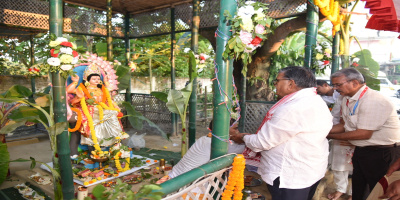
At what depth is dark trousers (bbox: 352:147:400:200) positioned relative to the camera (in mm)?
2865

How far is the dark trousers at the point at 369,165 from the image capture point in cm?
287

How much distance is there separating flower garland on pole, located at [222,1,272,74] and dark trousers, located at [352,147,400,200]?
1.99 meters

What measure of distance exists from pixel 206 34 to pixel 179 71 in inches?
358

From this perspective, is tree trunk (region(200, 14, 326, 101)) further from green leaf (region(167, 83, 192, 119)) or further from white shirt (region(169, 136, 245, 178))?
white shirt (region(169, 136, 245, 178))

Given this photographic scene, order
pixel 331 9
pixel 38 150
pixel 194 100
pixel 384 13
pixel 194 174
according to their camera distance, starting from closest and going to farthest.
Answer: pixel 194 174
pixel 384 13
pixel 331 9
pixel 194 100
pixel 38 150

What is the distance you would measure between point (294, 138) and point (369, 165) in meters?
1.56

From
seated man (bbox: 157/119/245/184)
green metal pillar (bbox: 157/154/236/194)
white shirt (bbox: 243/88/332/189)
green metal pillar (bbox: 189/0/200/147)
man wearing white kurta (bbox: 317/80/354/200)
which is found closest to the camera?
green metal pillar (bbox: 157/154/236/194)

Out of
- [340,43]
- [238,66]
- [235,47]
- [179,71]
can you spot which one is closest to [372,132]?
[235,47]

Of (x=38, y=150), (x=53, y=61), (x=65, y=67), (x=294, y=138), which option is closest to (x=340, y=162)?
(x=294, y=138)

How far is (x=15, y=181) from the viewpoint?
432cm

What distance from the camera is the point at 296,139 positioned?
207 centimetres

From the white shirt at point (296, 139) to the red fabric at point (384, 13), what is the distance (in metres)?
1.56

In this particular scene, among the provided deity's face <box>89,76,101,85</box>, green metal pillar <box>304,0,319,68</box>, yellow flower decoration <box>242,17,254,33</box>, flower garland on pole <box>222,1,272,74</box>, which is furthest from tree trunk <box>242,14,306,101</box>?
yellow flower decoration <box>242,17,254,33</box>

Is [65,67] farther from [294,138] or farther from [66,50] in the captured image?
[294,138]
